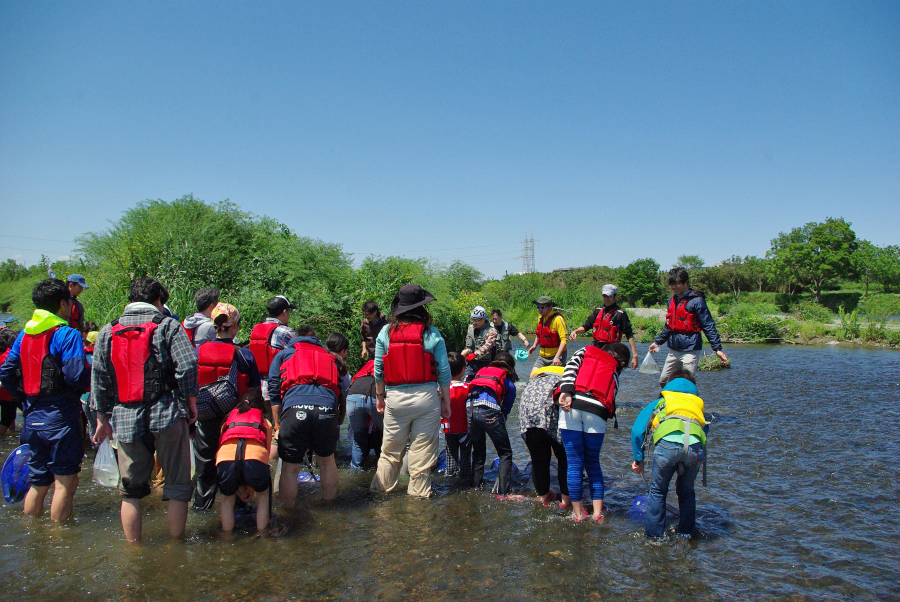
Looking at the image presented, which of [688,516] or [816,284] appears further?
[816,284]

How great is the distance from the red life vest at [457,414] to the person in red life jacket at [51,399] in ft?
11.1

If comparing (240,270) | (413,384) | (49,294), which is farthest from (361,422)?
(240,270)

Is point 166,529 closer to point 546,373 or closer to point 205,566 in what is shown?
point 205,566

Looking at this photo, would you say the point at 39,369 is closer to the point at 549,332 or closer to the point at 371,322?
the point at 371,322

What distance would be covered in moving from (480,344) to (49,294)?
16.2ft

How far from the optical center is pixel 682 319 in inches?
307

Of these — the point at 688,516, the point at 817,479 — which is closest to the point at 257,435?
the point at 688,516

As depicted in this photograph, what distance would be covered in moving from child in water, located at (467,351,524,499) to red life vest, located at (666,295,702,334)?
11.3 ft

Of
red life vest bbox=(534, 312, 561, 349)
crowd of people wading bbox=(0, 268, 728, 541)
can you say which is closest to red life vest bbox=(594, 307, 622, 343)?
red life vest bbox=(534, 312, 561, 349)

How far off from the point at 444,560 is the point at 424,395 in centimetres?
151

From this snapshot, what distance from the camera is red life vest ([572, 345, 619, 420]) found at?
15.2ft

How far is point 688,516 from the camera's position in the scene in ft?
14.7

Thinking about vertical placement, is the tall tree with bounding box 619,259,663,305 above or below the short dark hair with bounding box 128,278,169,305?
above

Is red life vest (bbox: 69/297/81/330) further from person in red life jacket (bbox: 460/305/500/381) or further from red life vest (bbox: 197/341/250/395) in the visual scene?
person in red life jacket (bbox: 460/305/500/381)
